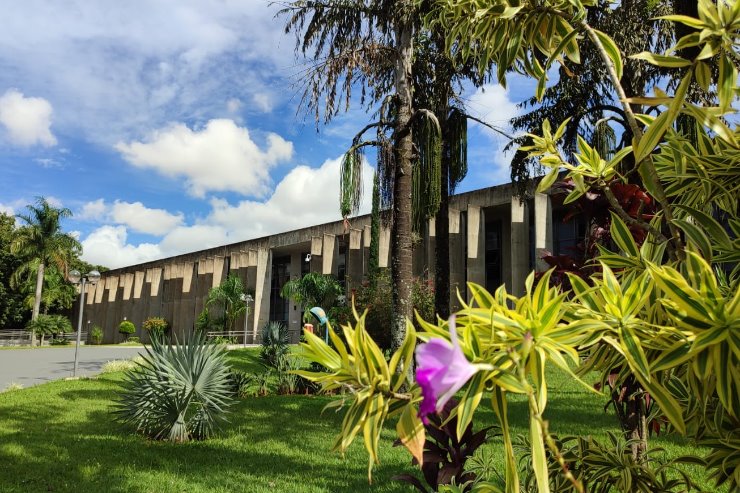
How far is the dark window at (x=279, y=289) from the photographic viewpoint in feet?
125

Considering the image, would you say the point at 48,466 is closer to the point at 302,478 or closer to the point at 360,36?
the point at 302,478

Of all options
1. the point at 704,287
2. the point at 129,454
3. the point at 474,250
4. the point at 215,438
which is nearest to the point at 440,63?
the point at 215,438

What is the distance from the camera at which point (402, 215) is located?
325 inches

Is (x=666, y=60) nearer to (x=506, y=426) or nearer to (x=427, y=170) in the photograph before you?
(x=506, y=426)

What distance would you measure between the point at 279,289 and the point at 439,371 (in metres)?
39.7

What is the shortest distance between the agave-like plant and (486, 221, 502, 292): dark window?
2002 cm

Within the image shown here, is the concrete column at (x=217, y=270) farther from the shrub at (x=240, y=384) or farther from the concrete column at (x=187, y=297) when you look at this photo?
the shrub at (x=240, y=384)

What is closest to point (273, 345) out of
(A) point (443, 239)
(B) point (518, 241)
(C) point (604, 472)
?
(A) point (443, 239)

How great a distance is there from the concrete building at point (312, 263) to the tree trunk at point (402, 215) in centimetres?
251

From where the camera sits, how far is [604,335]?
1101mm

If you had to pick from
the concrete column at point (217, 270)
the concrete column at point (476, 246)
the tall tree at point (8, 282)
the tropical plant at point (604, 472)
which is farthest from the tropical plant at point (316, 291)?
the tall tree at point (8, 282)

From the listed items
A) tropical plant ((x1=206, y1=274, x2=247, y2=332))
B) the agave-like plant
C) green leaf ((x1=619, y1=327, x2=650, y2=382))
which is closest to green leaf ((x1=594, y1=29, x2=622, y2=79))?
green leaf ((x1=619, y1=327, x2=650, y2=382))

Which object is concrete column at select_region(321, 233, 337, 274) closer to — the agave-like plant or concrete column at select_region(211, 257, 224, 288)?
concrete column at select_region(211, 257, 224, 288)

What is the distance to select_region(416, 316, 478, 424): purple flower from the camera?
666 mm
